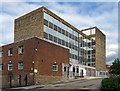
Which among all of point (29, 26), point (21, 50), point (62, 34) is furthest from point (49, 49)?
point (62, 34)

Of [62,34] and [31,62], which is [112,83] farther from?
[62,34]

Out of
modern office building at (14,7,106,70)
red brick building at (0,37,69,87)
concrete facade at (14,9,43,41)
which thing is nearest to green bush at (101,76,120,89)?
red brick building at (0,37,69,87)

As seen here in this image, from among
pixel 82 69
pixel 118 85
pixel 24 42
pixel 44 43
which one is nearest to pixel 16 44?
pixel 24 42

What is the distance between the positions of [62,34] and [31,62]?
2304 centimetres

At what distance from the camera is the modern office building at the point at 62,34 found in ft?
135

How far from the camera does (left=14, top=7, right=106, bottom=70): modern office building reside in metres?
41.2

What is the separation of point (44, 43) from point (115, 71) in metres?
18.4

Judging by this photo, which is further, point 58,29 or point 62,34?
point 62,34

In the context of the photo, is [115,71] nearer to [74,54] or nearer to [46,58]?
[46,58]

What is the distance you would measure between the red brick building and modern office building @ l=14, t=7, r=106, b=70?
8.95 meters

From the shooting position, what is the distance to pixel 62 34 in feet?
159

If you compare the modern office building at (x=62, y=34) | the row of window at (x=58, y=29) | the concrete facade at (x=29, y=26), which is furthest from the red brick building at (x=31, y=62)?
the row of window at (x=58, y=29)

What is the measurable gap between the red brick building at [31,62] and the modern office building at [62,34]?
8.95 metres

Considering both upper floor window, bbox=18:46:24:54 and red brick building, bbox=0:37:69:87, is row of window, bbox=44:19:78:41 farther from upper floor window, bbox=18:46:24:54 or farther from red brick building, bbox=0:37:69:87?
upper floor window, bbox=18:46:24:54
